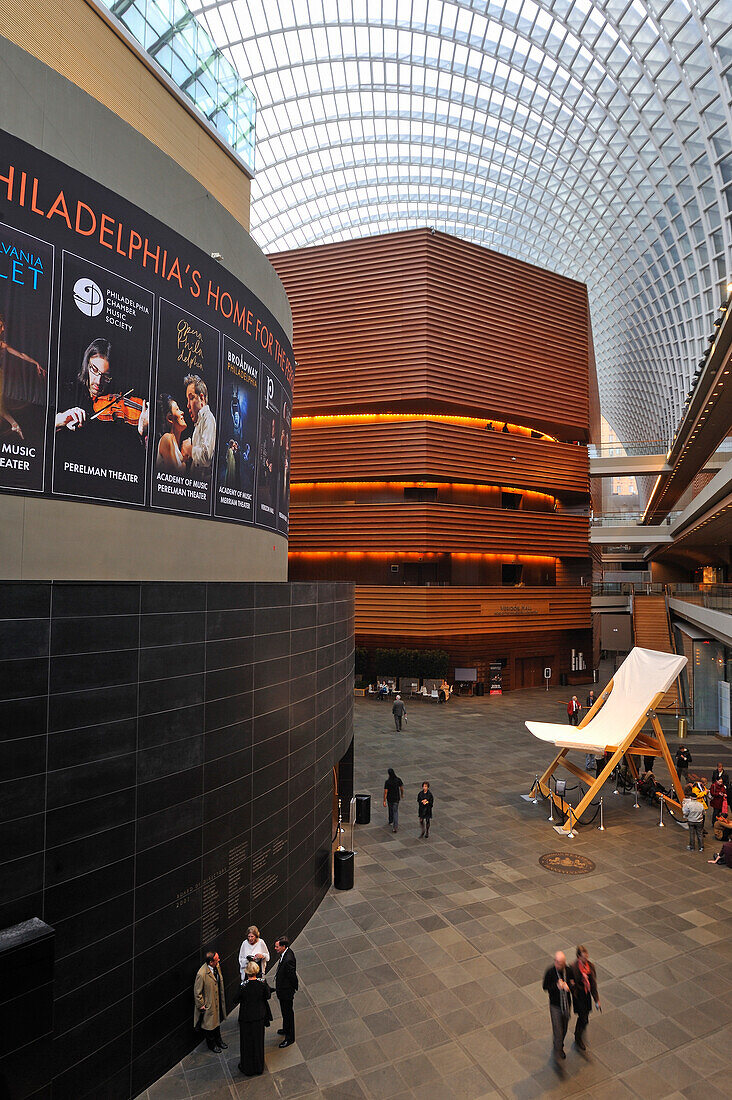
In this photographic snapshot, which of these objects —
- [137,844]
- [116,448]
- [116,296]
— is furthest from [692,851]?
[116,296]

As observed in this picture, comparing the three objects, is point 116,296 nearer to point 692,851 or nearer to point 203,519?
point 203,519

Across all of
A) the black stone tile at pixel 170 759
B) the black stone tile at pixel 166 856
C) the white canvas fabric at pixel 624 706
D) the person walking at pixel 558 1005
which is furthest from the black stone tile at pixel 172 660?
the white canvas fabric at pixel 624 706

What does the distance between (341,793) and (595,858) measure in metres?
5.22

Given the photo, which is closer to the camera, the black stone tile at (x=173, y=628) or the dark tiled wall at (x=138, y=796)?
the dark tiled wall at (x=138, y=796)

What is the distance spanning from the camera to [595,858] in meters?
12.2

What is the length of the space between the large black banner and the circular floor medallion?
8572 millimetres

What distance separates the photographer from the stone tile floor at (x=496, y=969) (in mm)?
6488

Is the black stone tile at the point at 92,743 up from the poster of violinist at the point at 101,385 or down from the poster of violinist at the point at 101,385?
down

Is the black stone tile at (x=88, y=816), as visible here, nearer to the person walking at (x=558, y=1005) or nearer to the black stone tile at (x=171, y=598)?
the black stone tile at (x=171, y=598)

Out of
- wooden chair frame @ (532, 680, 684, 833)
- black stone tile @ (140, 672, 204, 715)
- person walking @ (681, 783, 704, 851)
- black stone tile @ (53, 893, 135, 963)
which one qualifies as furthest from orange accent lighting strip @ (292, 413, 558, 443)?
black stone tile @ (53, 893, 135, 963)

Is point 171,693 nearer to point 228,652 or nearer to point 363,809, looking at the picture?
point 228,652

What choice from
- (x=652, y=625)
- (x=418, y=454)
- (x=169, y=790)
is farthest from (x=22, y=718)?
(x=652, y=625)

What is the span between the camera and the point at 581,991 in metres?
7.03

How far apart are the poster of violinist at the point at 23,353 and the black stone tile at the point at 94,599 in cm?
116
